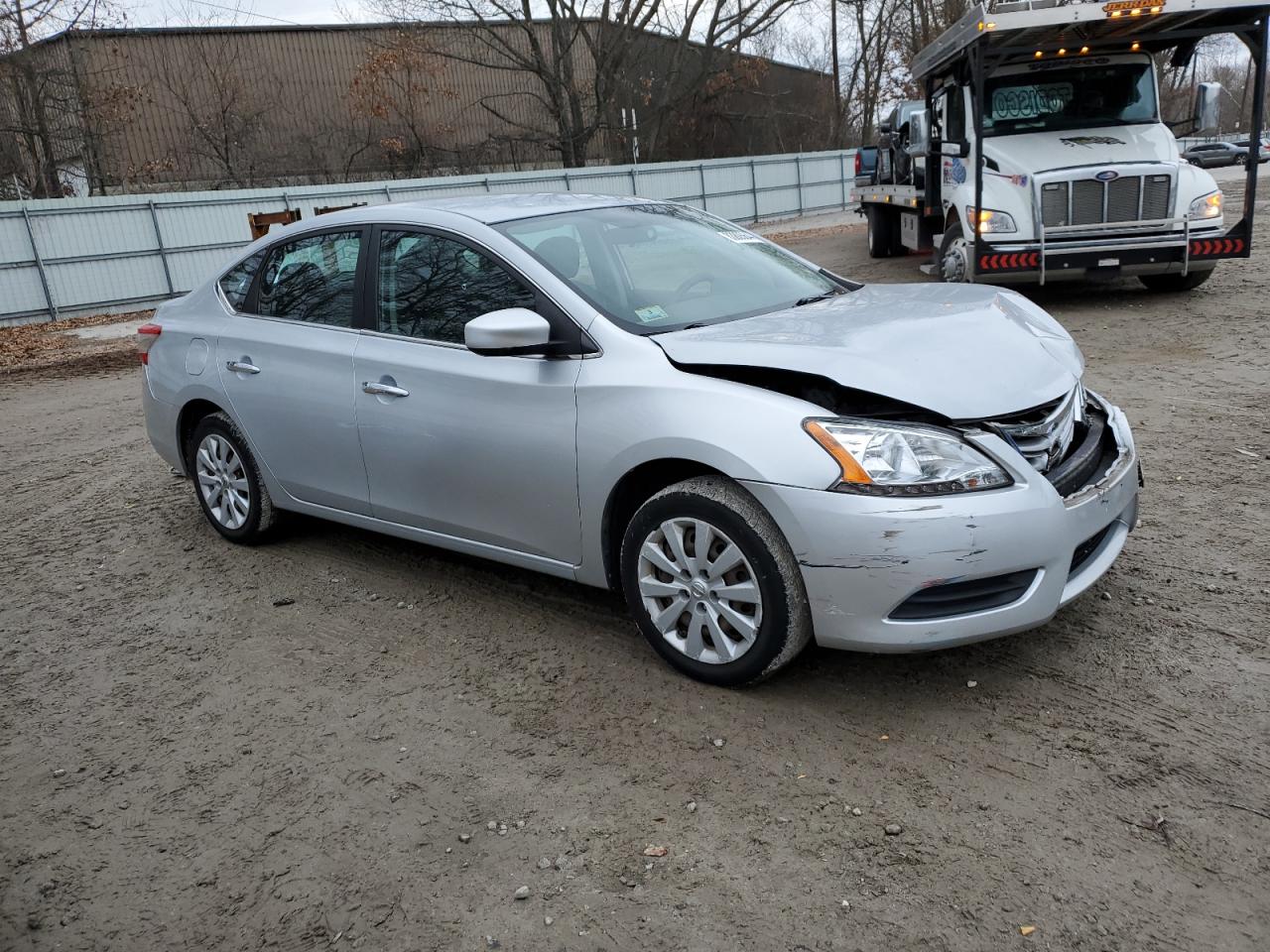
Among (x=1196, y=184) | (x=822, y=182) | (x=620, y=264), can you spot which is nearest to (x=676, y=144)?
(x=822, y=182)

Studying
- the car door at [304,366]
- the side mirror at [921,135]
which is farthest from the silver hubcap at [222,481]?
the side mirror at [921,135]

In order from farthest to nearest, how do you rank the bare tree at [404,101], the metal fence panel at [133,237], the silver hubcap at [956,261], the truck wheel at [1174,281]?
the bare tree at [404,101] < the metal fence panel at [133,237] < the silver hubcap at [956,261] < the truck wheel at [1174,281]

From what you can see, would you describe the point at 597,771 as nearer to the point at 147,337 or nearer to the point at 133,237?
the point at 147,337

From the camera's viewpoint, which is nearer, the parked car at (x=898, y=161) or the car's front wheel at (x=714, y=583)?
the car's front wheel at (x=714, y=583)

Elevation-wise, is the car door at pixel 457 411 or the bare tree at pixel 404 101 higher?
the bare tree at pixel 404 101

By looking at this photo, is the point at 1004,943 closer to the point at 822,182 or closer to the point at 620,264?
the point at 620,264

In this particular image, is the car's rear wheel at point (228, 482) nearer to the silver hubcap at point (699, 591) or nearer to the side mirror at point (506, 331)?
the side mirror at point (506, 331)

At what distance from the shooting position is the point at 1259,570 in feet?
13.7

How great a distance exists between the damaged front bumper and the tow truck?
800cm

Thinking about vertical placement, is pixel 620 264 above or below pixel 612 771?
above

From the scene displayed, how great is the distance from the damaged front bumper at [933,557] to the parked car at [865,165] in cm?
1587

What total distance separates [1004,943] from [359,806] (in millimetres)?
1827

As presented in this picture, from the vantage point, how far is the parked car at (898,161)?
13.9 m

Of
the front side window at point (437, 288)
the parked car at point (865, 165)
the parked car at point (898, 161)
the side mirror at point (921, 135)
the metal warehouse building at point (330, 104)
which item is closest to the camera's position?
the front side window at point (437, 288)
